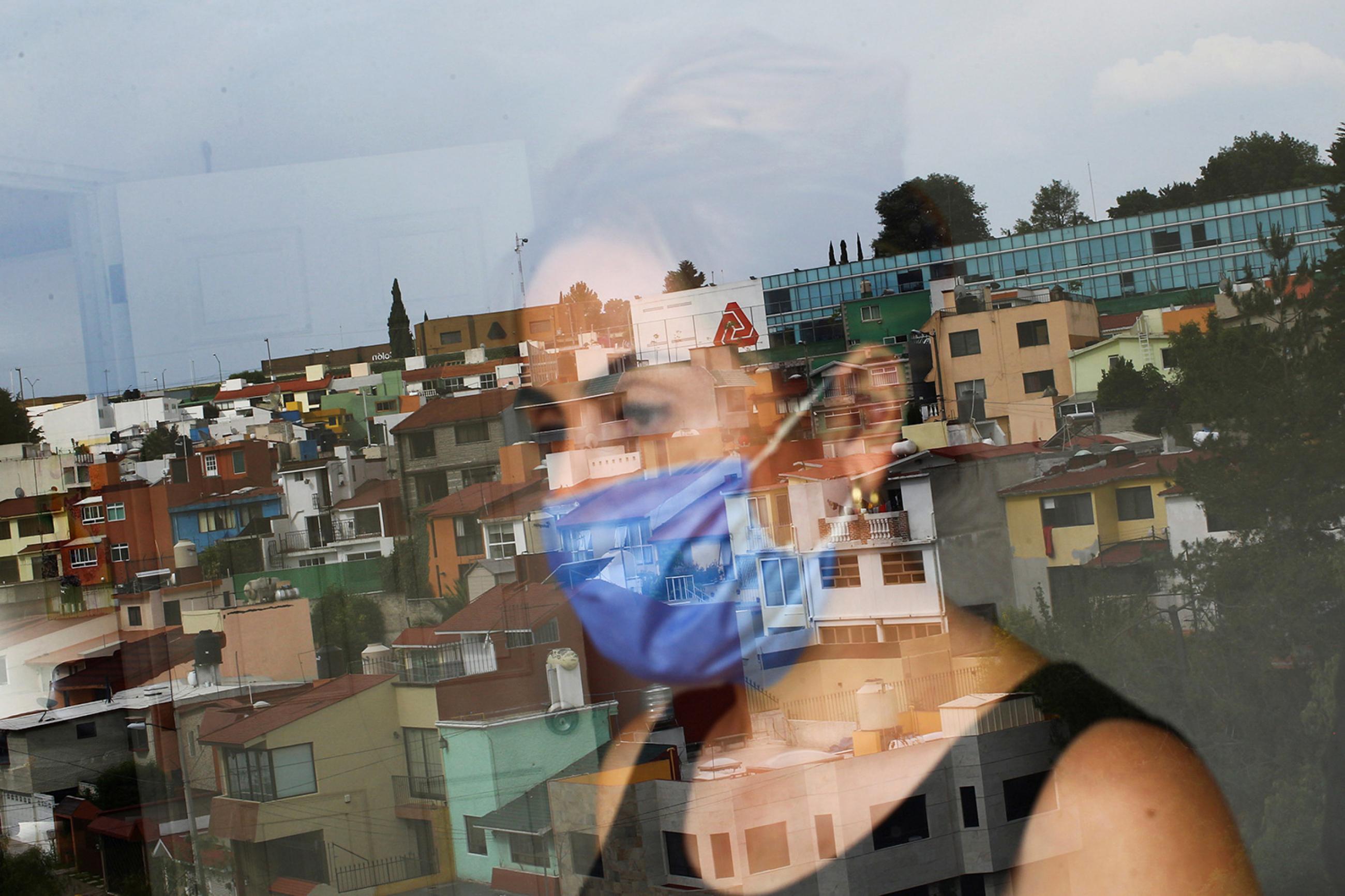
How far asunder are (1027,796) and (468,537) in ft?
9.10

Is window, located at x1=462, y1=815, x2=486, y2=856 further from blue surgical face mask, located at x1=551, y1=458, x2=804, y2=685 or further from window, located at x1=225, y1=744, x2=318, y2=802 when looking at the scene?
blue surgical face mask, located at x1=551, y1=458, x2=804, y2=685

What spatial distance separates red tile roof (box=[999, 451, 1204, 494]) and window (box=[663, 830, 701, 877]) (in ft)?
6.32

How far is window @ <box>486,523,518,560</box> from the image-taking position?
18.2 feet

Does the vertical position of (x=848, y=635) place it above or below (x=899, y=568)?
below

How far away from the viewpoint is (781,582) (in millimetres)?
5180

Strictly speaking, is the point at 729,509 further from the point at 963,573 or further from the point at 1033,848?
the point at 1033,848

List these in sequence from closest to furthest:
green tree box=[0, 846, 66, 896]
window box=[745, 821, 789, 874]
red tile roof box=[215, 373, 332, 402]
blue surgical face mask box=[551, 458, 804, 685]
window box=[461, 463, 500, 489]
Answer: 1. window box=[745, 821, 789, 874]
2. green tree box=[0, 846, 66, 896]
3. blue surgical face mask box=[551, 458, 804, 685]
4. window box=[461, 463, 500, 489]
5. red tile roof box=[215, 373, 332, 402]

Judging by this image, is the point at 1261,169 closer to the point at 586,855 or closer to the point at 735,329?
the point at 735,329

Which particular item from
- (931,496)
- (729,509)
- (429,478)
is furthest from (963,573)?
(429,478)

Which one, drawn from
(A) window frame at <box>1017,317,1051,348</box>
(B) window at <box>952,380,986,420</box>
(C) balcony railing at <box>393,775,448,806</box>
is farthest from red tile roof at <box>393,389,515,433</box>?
(A) window frame at <box>1017,317,1051,348</box>

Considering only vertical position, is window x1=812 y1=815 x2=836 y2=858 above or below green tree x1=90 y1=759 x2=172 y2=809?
below

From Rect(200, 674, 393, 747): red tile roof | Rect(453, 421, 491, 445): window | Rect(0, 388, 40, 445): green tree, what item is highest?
Rect(0, 388, 40, 445): green tree

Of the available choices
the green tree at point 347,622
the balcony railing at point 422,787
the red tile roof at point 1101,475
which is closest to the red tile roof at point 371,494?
the green tree at point 347,622

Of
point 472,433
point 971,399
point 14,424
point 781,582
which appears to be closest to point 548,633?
point 781,582
